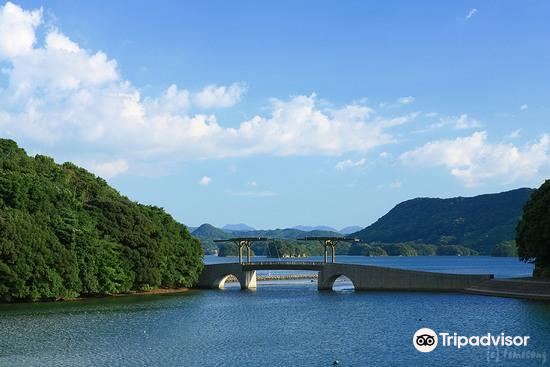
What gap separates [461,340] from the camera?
5175cm

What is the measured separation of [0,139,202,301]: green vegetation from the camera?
263ft

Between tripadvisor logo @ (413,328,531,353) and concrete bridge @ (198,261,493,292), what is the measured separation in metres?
40.0

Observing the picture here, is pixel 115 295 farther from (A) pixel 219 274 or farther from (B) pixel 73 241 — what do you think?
(A) pixel 219 274

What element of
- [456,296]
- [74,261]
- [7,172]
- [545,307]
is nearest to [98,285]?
[74,261]

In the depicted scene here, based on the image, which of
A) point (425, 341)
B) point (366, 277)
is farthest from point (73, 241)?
point (425, 341)

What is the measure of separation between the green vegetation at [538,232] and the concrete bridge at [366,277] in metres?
7.05

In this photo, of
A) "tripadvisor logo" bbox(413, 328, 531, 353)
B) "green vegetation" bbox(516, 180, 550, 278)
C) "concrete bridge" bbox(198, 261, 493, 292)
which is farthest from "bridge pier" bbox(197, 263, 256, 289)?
"tripadvisor logo" bbox(413, 328, 531, 353)

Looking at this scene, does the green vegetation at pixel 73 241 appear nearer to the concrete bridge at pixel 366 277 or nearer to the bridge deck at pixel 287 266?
the concrete bridge at pixel 366 277

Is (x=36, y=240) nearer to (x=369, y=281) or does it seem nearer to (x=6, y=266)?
(x=6, y=266)

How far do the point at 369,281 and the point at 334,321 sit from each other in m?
37.2

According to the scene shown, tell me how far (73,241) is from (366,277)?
46403 millimetres

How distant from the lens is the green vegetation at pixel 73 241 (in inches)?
3162

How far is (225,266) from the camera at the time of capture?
115 metres

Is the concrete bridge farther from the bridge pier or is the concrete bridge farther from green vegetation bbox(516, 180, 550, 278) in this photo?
green vegetation bbox(516, 180, 550, 278)
